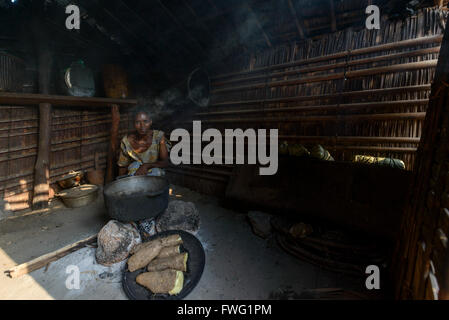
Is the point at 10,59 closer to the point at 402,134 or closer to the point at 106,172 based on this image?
the point at 106,172

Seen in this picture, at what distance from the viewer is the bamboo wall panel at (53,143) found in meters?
4.02

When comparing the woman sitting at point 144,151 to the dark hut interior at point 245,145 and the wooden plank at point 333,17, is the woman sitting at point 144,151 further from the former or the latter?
the wooden plank at point 333,17

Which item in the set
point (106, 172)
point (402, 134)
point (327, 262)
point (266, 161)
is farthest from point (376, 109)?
point (106, 172)

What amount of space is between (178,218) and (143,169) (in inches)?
55.9

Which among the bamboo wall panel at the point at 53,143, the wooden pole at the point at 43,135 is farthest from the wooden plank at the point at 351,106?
the wooden pole at the point at 43,135

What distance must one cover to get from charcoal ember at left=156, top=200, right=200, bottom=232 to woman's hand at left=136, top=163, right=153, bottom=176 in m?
1.10

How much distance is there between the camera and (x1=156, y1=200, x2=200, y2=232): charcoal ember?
3146 millimetres

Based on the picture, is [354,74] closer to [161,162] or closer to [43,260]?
[161,162]

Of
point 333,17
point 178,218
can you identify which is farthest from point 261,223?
point 333,17

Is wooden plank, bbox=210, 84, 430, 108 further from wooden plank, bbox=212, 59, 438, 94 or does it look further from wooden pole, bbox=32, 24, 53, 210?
wooden pole, bbox=32, 24, 53, 210

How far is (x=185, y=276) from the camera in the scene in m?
2.33

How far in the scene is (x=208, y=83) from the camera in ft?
16.2

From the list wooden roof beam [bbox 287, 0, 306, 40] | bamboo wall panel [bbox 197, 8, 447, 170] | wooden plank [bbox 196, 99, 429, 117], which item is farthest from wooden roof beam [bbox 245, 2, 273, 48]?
wooden plank [bbox 196, 99, 429, 117]

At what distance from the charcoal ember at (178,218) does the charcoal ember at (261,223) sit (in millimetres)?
896
